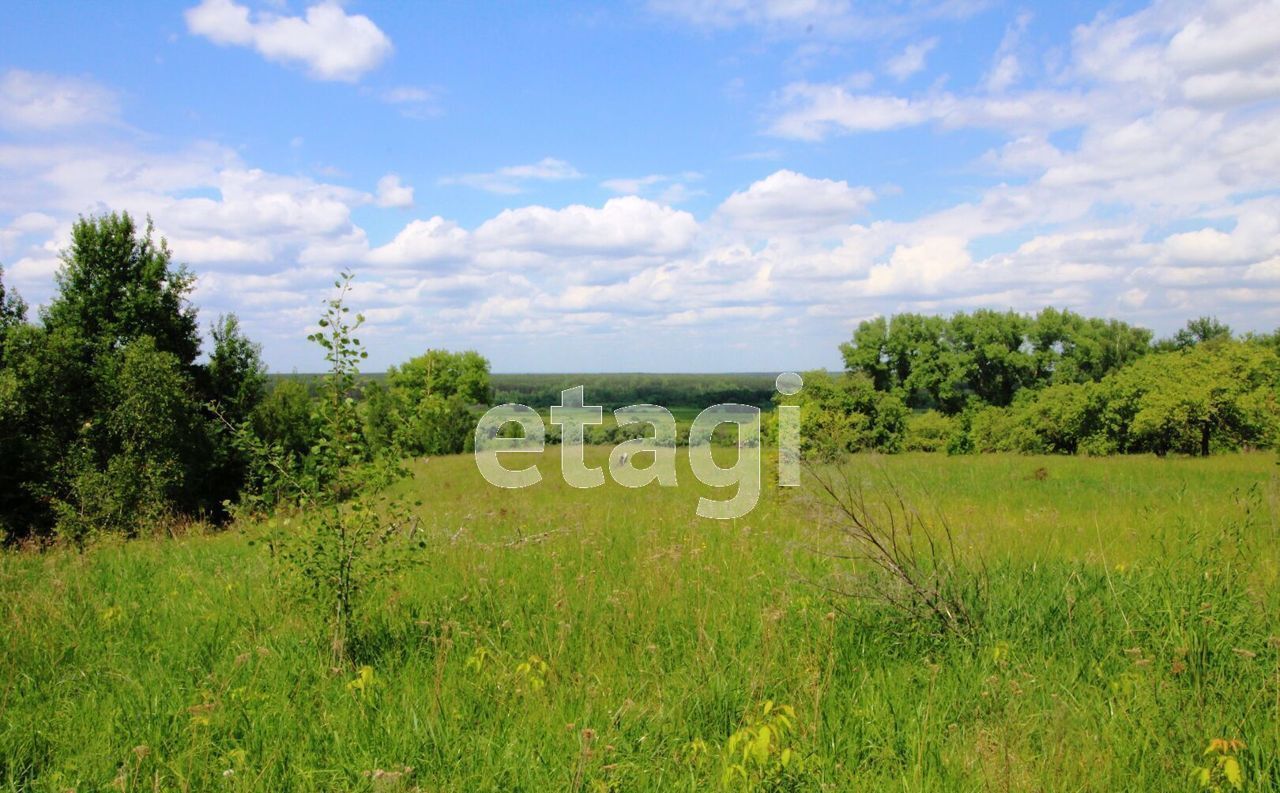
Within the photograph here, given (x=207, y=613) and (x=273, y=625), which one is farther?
(x=207, y=613)

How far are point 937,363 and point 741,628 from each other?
54.0 m

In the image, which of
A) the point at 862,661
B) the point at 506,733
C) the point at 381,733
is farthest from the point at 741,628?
the point at 381,733

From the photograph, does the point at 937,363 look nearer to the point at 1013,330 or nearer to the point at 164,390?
the point at 1013,330

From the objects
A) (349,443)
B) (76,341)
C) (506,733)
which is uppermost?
(76,341)

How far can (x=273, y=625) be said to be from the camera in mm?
5211

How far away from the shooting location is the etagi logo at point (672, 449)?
9.09 metres

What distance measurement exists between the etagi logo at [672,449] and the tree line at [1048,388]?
0.37 m

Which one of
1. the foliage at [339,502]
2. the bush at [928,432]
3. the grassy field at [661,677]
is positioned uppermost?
the foliage at [339,502]

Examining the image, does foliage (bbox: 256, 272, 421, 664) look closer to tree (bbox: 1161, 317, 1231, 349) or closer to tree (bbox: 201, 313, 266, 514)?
tree (bbox: 201, 313, 266, 514)

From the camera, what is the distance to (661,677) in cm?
430

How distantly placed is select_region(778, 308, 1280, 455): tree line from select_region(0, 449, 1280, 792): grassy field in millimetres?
1509

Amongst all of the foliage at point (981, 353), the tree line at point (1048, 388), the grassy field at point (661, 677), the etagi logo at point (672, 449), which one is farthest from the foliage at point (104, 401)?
the foliage at point (981, 353)

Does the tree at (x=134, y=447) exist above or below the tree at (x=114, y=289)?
below

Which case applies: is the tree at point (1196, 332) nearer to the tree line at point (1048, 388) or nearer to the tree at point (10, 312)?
the tree line at point (1048, 388)
